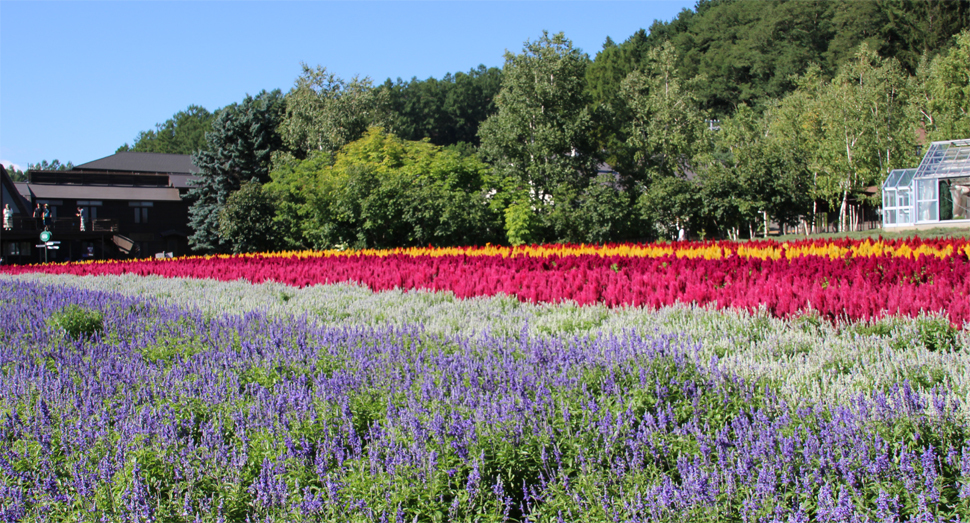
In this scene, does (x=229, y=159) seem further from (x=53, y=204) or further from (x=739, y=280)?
(x=739, y=280)

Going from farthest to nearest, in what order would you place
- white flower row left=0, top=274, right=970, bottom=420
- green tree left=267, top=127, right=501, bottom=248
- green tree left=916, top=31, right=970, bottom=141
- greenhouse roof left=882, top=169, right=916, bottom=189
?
1. green tree left=916, top=31, right=970, bottom=141
2. greenhouse roof left=882, top=169, right=916, bottom=189
3. green tree left=267, top=127, right=501, bottom=248
4. white flower row left=0, top=274, right=970, bottom=420

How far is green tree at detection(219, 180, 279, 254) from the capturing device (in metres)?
31.9

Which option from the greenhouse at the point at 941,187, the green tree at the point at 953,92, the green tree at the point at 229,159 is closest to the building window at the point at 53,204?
the green tree at the point at 229,159

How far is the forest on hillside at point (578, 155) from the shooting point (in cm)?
2850

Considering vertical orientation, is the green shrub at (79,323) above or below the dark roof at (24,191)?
below

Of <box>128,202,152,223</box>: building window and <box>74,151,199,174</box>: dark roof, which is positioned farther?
<box>74,151,199,174</box>: dark roof

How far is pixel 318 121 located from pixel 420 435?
42.0m

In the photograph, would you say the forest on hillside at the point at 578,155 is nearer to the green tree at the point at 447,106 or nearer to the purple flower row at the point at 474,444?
the purple flower row at the point at 474,444

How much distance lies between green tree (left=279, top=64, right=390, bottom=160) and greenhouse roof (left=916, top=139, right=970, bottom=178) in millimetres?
30248

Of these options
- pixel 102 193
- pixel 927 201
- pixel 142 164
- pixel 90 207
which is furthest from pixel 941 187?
pixel 142 164

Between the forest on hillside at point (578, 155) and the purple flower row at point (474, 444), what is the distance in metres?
22.0

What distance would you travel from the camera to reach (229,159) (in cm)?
4228

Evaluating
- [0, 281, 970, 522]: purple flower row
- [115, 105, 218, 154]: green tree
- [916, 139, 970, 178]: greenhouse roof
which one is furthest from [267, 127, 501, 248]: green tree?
[115, 105, 218, 154]: green tree

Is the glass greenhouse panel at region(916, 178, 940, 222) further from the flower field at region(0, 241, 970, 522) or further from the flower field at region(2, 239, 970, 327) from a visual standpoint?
the flower field at region(0, 241, 970, 522)
